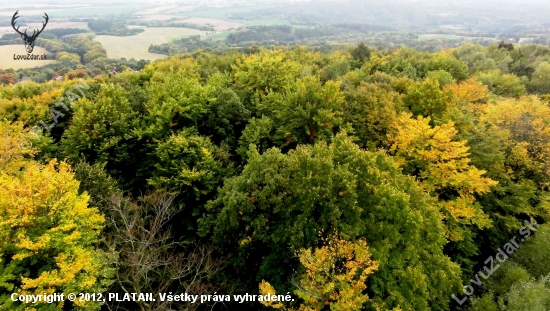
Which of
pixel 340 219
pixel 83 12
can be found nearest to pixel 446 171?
pixel 340 219

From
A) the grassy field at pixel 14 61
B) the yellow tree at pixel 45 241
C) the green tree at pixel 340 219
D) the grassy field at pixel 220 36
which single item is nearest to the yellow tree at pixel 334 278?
the green tree at pixel 340 219

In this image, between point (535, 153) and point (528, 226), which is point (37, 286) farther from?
point (535, 153)

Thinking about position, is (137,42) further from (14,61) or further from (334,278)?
(334,278)

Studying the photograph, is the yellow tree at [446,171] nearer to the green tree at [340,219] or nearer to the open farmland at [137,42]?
the green tree at [340,219]

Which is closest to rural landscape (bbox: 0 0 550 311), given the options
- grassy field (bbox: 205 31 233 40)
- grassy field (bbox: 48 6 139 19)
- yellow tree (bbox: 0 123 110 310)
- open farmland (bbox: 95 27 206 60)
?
yellow tree (bbox: 0 123 110 310)

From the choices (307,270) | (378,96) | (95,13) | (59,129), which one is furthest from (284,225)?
(95,13)

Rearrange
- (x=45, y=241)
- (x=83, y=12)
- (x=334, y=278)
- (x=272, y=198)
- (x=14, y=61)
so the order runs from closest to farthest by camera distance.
Result: (x=45, y=241) < (x=334, y=278) < (x=272, y=198) < (x=14, y=61) < (x=83, y=12)

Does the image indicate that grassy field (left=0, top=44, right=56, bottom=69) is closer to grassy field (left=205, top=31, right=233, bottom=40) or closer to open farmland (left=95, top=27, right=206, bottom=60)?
open farmland (left=95, top=27, right=206, bottom=60)
